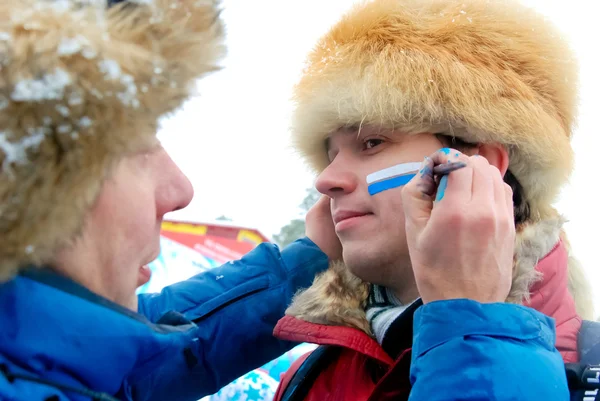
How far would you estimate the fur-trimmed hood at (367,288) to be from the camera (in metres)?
1.33

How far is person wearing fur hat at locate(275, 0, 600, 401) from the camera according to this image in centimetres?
133

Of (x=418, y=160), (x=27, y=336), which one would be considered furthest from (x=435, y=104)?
(x=27, y=336)

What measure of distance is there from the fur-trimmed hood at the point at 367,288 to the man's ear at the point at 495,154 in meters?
0.22

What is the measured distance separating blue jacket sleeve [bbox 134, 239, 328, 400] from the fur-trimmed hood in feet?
0.44

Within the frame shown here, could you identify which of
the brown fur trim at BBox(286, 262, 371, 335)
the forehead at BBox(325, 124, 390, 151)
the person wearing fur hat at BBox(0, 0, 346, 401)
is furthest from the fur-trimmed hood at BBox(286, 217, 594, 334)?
the person wearing fur hat at BBox(0, 0, 346, 401)

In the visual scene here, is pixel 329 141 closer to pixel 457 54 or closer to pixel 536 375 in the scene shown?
pixel 457 54

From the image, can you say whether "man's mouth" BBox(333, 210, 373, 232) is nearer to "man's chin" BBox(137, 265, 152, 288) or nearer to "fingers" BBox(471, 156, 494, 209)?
"fingers" BBox(471, 156, 494, 209)

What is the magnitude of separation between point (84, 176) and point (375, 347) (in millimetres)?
929

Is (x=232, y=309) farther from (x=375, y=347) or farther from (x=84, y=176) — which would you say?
(x=84, y=176)

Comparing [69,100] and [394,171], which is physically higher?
[69,100]

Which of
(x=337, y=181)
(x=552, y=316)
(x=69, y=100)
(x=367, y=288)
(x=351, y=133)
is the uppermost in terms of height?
(x=69, y=100)

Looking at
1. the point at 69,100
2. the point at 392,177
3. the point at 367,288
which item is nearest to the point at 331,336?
the point at 367,288

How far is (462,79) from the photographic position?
1.49 meters

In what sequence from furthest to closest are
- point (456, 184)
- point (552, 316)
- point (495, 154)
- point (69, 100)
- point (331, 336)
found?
point (495, 154), point (331, 336), point (552, 316), point (456, 184), point (69, 100)
